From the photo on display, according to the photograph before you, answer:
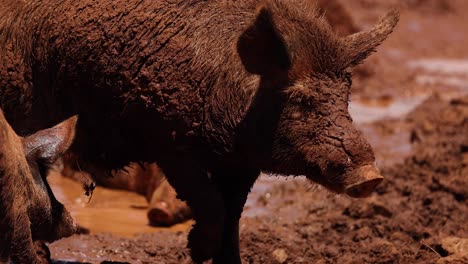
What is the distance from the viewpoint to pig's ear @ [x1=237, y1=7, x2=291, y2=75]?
5.98m

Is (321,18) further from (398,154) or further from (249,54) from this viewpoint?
(398,154)

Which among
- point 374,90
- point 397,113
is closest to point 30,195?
point 397,113

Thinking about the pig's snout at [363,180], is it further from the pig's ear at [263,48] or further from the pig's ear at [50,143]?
the pig's ear at [50,143]

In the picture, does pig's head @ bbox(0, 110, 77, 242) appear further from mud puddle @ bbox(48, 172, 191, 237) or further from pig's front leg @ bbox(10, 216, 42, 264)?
mud puddle @ bbox(48, 172, 191, 237)

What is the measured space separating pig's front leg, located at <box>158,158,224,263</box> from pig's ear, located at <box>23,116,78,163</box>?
2.48 ft

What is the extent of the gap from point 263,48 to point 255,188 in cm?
396

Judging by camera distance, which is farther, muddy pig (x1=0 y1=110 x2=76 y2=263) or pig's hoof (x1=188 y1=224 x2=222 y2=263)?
pig's hoof (x1=188 y1=224 x2=222 y2=263)

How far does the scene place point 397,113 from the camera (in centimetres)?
1441

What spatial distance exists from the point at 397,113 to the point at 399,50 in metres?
5.88

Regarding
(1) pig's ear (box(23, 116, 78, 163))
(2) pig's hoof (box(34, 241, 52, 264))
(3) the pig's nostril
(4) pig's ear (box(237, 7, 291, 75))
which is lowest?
(2) pig's hoof (box(34, 241, 52, 264))

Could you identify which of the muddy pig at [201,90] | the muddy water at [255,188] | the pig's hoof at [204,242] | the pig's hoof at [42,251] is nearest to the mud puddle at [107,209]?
the muddy water at [255,188]

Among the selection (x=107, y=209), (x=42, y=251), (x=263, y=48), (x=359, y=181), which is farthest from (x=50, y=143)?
(x=107, y=209)

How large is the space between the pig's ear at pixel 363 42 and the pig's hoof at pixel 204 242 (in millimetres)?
1255

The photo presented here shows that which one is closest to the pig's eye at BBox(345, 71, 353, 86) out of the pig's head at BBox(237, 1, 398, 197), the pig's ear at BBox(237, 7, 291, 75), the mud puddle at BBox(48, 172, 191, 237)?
the pig's head at BBox(237, 1, 398, 197)
